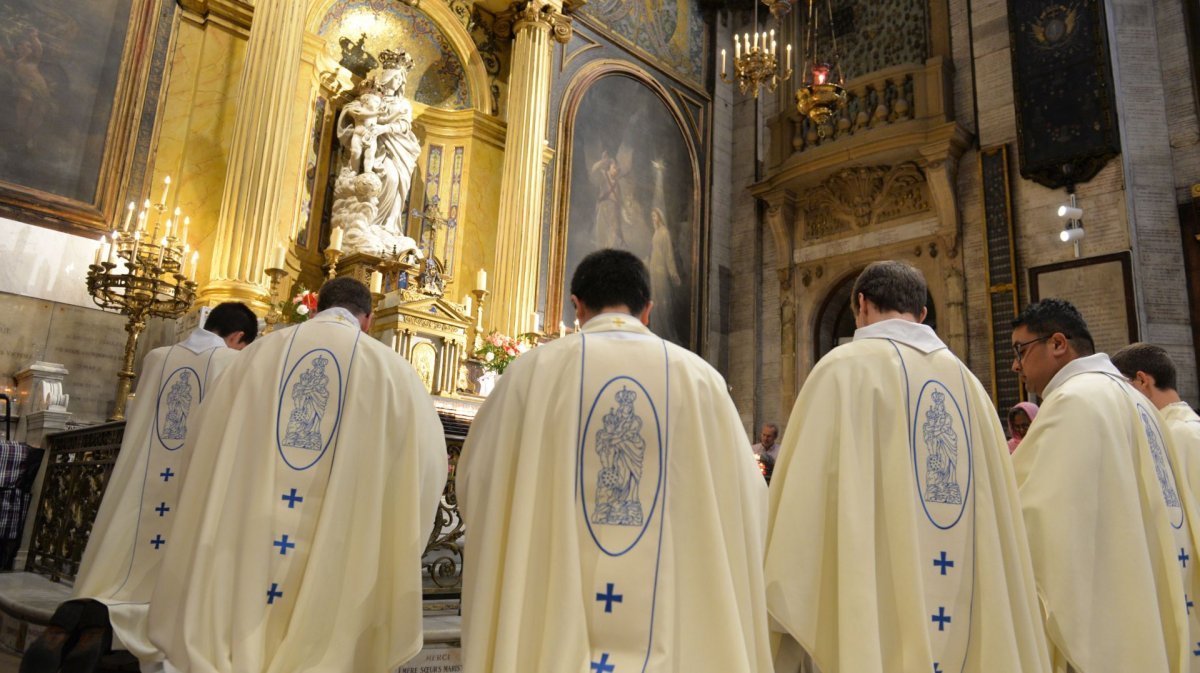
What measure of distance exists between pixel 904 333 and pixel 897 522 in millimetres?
665

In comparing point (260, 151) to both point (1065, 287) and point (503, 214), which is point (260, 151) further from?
point (1065, 287)

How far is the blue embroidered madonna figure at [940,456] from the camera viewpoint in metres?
2.77

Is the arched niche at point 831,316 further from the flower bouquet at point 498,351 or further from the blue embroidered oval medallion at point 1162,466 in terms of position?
the blue embroidered oval medallion at point 1162,466

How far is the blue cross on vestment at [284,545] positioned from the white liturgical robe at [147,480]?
3.48ft

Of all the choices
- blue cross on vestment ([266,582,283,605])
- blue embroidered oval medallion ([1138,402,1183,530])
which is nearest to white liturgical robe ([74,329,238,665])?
blue cross on vestment ([266,582,283,605])

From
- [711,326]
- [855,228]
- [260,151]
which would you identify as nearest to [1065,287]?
[855,228]

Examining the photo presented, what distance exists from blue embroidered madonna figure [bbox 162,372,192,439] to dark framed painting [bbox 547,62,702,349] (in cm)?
660

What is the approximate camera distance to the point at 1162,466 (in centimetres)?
326

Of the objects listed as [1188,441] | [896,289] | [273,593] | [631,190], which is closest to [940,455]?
[896,289]

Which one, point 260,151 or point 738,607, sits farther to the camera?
point 260,151

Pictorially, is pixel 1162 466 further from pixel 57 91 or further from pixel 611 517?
pixel 57 91

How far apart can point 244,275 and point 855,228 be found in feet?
28.2

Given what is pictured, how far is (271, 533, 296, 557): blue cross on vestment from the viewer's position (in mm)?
2777

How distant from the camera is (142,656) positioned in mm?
3113
